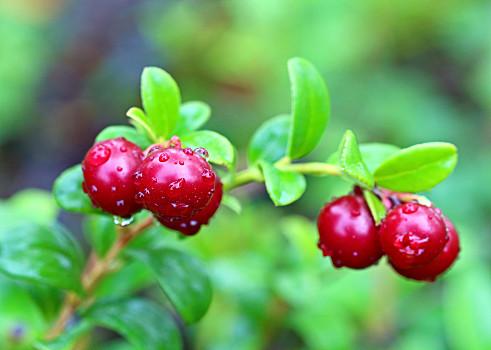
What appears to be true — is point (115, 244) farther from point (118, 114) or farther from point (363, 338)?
point (118, 114)

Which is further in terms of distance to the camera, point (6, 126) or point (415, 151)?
point (6, 126)

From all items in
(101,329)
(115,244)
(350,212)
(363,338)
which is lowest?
(101,329)

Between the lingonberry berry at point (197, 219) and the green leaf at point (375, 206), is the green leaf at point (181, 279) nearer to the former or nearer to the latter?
the lingonberry berry at point (197, 219)

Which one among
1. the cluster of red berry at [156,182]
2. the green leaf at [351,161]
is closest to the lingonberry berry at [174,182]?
the cluster of red berry at [156,182]

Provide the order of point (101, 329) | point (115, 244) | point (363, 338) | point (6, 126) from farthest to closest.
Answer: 1. point (6, 126)
2. point (101, 329)
3. point (363, 338)
4. point (115, 244)

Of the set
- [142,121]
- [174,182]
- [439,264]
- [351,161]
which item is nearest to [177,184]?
[174,182]

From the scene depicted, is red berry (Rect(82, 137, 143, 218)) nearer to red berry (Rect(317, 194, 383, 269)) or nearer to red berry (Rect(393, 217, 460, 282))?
red berry (Rect(317, 194, 383, 269))

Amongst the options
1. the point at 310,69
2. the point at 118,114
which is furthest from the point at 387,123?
the point at 310,69
